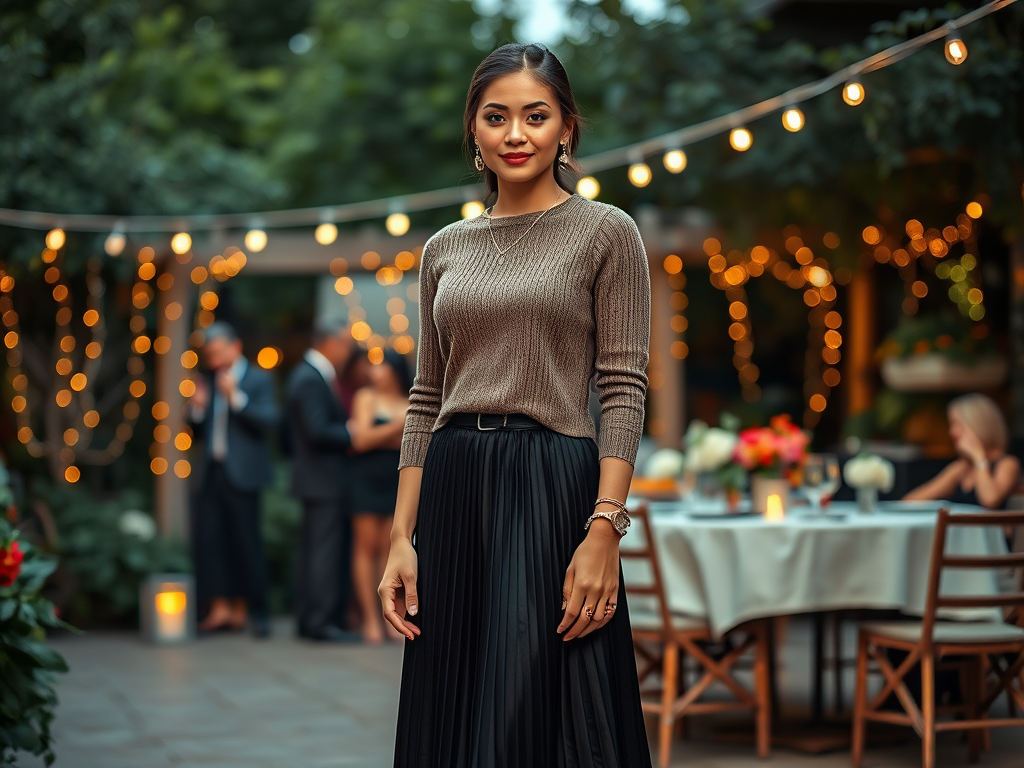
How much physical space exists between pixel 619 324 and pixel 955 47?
299 cm

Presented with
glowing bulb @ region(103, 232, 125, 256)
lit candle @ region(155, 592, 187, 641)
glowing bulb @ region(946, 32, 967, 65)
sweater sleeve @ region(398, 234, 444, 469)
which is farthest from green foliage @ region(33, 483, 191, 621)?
sweater sleeve @ region(398, 234, 444, 469)

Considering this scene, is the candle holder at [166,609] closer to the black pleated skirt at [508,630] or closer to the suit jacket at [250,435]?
the suit jacket at [250,435]

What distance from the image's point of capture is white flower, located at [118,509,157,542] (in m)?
7.88

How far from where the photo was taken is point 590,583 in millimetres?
1960

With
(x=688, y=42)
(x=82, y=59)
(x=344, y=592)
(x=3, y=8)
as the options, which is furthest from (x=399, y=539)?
(x=82, y=59)

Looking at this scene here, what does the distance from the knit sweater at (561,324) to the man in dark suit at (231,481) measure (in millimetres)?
5527

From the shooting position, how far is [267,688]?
5867 millimetres

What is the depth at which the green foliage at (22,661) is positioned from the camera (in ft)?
11.5

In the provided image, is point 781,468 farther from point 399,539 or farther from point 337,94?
point 337,94

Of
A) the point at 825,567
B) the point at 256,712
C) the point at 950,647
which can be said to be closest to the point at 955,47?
the point at 825,567

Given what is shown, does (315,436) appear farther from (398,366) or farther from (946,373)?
(946,373)

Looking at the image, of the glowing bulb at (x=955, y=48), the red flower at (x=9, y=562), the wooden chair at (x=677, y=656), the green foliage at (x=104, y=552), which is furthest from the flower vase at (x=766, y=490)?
the green foliage at (x=104, y=552)

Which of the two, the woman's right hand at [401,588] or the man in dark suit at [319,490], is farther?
the man in dark suit at [319,490]

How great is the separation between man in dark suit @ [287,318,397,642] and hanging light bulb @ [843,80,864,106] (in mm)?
3426
